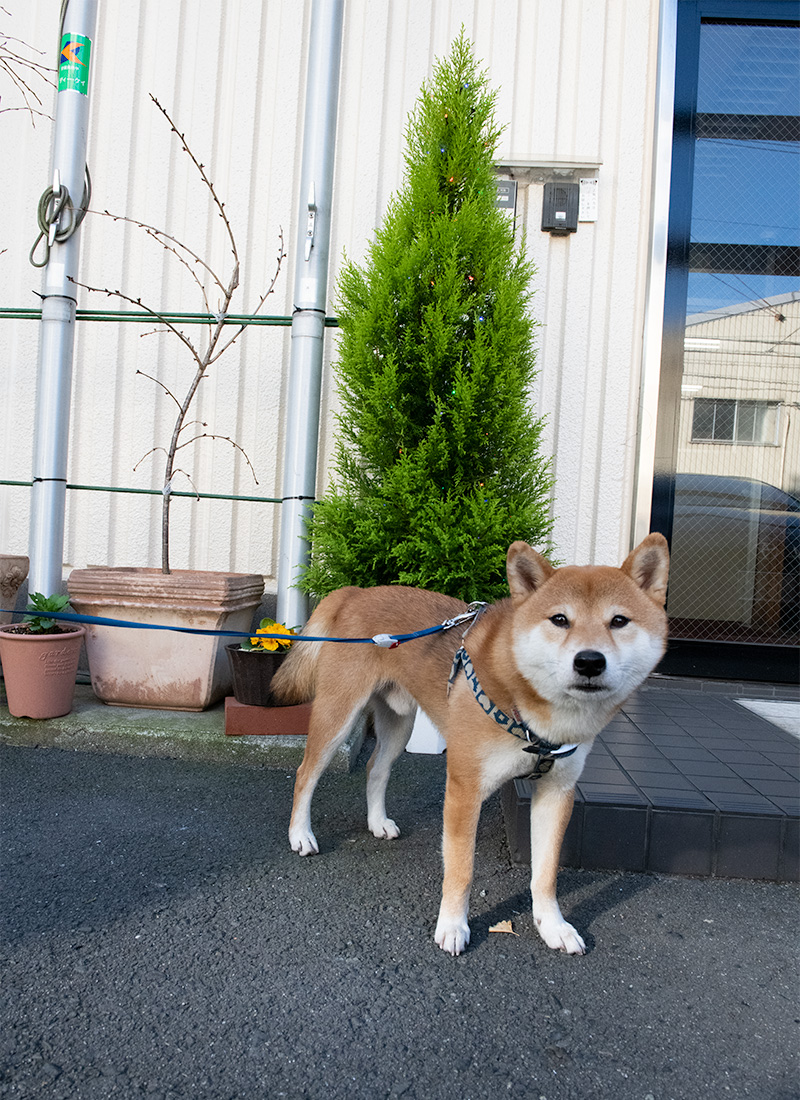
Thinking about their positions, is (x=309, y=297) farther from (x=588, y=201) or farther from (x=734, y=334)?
(x=734, y=334)

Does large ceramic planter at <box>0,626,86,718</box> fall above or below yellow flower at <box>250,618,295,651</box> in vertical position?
below

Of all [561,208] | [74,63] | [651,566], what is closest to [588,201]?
[561,208]

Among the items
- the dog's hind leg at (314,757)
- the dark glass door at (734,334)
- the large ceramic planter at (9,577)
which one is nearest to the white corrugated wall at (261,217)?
the dark glass door at (734,334)

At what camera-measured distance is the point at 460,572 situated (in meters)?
3.64

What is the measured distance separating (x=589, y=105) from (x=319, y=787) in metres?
4.64

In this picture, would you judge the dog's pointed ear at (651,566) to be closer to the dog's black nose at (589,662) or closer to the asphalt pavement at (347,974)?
the dog's black nose at (589,662)

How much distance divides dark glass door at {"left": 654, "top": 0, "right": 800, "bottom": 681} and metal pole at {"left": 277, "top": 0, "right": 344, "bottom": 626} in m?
2.34

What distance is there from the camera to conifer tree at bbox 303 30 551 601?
12.1 feet

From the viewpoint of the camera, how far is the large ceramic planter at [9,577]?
4.21m

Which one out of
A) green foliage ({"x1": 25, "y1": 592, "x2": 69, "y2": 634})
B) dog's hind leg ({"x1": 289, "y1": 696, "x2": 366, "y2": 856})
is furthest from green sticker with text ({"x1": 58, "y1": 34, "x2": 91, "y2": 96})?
dog's hind leg ({"x1": 289, "y1": 696, "x2": 366, "y2": 856})

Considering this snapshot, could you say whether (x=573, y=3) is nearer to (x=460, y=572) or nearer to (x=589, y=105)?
(x=589, y=105)

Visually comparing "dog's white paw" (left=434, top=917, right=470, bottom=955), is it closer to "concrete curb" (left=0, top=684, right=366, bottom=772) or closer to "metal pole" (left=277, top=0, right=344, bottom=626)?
"concrete curb" (left=0, top=684, right=366, bottom=772)

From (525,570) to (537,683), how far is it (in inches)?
13.0

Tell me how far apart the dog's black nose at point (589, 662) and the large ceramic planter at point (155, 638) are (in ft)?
8.07
